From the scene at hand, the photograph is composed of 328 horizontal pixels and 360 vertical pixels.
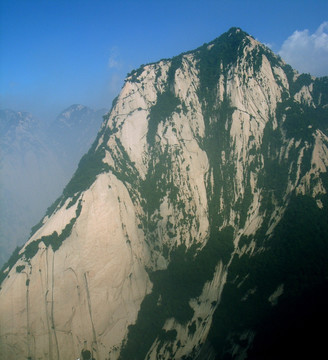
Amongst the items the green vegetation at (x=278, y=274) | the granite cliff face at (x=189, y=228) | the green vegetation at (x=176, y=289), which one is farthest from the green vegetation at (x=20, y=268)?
the green vegetation at (x=278, y=274)

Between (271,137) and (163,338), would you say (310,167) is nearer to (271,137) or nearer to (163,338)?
(271,137)

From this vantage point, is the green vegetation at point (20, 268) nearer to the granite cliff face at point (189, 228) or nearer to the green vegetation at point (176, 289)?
the granite cliff face at point (189, 228)

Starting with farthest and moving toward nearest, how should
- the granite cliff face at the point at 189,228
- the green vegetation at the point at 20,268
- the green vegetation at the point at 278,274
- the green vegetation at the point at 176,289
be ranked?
the green vegetation at the point at 20,268
the green vegetation at the point at 176,289
the granite cliff face at the point at 189,228
the green vegetation at the point at 278,274

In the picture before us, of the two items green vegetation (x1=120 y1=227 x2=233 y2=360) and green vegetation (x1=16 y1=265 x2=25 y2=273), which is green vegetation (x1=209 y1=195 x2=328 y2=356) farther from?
green vegetation (x1=16 y1=265 x2=25 y2=273)

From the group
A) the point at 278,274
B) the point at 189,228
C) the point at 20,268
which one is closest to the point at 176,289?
the point at 189,228

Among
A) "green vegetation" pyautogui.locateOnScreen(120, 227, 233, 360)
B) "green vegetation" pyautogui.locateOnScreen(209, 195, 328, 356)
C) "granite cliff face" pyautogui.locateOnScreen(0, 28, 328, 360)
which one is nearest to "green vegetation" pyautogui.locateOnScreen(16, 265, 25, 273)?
"granite cliff face" pyautogui.locateOnScreen(0, 28, 328, 360)

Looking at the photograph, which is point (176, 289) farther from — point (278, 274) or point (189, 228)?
point (278, 274)

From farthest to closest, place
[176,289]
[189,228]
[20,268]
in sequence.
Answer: [189,228]
[176,289]
[20,268]

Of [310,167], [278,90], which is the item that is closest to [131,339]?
[310,167]
